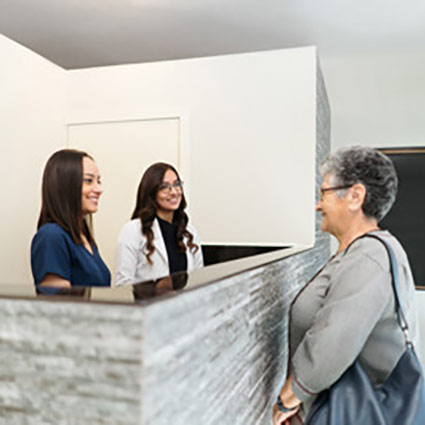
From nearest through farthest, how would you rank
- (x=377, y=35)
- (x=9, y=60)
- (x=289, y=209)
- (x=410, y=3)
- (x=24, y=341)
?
(x=24, y=341) < (x=9, y=60) < (x=289, y=209) < (x=410, y=3) < (x=377, y=35)

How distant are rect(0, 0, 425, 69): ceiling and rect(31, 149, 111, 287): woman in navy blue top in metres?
2.68

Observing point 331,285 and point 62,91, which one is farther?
point 62,91

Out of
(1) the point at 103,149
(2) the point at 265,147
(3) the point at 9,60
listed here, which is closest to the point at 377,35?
(2) the point at 265,147

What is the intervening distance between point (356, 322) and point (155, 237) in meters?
1.74

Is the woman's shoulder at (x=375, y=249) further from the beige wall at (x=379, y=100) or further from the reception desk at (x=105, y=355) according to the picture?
the beige wall at (x=379, y=100)

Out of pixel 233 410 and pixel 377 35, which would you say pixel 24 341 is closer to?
pixel 233 410

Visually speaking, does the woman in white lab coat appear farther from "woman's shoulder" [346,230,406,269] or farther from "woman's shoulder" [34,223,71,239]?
"woman's shoulder" [346,230,406,269]

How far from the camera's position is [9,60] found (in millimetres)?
3105

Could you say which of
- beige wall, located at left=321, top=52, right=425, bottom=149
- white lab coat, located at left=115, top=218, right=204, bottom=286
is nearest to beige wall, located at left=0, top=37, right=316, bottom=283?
white lab coat, located at left=115, top=218, right=204, bottom=286

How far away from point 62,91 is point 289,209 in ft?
6.81

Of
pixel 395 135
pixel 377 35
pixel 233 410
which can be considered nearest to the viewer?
pixel 233 410

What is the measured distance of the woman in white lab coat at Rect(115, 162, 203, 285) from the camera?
8.63 ft

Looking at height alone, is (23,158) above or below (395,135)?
below

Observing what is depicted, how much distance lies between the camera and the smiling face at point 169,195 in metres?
2.72
